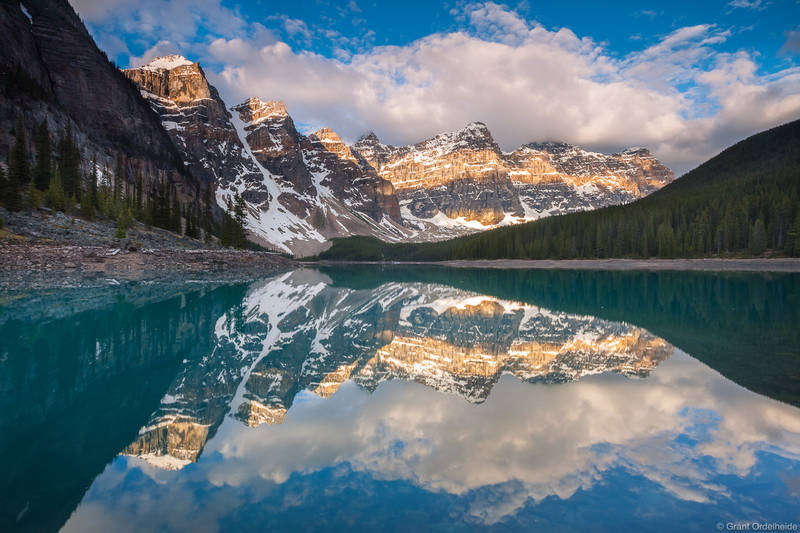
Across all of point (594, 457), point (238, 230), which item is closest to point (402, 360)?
point (594, 457)

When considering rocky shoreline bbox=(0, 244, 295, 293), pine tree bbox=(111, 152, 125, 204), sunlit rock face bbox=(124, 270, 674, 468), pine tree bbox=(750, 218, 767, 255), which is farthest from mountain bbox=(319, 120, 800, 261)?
pine tree bbox=(111, 152, 125, 204)

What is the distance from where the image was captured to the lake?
5160 mm

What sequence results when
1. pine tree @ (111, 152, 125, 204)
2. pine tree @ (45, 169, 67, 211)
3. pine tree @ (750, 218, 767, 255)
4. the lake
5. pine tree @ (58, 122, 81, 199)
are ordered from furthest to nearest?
pine tree @ (750, 218, 767, 255)
pine tree @ (111, 152, 125, 204)
pine tree @ (58, 122, 81, 199)
pine tree @ (45, 169, 67, 211)
the lake

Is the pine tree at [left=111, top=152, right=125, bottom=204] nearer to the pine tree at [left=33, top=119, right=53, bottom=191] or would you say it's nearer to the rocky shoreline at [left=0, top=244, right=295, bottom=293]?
the pine tree at [left=33, top=119, right=53, bottom=191]

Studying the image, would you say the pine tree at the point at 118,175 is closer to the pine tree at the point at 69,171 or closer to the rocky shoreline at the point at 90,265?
the pine tree at the point at 69,171

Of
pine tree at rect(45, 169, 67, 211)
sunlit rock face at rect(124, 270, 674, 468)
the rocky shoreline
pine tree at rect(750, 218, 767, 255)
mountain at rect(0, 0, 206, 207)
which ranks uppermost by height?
mountain at rect(0, 0, 206, 207)

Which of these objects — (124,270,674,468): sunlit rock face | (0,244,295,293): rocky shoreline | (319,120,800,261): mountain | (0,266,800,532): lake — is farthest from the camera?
(319,120,800,261): mountain

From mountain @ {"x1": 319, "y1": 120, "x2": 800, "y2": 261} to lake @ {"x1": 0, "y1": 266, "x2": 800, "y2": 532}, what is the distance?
3259 inches

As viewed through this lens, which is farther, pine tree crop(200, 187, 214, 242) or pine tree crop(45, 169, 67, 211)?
pine tree crop(200, 187, 214, 242)

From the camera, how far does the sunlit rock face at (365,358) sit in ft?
28.5

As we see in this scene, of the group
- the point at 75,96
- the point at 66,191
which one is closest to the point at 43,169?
the point at 66,191

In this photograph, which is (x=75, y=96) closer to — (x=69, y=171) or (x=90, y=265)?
(x=69, y=171)

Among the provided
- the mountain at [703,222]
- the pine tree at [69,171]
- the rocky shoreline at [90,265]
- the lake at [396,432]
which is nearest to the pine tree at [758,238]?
the mountain at [703,222]

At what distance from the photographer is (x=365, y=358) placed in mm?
14203
